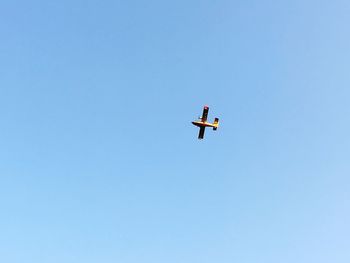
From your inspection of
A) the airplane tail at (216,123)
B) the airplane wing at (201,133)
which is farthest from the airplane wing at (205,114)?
the airplane tail at (216,123)

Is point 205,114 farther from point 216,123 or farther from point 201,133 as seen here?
point 216,123

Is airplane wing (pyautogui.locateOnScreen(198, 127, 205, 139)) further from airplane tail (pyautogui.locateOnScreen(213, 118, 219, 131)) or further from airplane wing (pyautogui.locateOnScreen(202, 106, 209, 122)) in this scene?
airplane tail (pyautogui.locateOnScreen(213, 118, 219, 131))

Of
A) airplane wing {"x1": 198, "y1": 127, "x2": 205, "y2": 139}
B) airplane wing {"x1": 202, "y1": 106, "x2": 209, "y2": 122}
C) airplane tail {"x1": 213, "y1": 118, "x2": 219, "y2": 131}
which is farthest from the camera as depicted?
airplane tail {"x1": 213, "y1": 118, "x2": 219, "y2": 131}

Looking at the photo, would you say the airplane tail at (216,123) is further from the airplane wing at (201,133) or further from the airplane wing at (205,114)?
the airplane wing at (205,114)

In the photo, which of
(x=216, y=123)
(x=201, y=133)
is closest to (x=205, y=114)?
(x=201, y=133)

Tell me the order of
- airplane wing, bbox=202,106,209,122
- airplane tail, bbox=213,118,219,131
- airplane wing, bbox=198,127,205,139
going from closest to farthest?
airplane wing, bbox=202,106,209,122 < airplane wing, bbox=198,127,205,139 < airplane tail, bbox=213,118,219,131

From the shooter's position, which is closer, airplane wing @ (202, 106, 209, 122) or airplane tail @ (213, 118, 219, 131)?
airplane wing @ (202, 106, 209, 122)

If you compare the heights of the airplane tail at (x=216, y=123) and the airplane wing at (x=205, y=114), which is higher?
the airplane tail at (x=216, y=123)

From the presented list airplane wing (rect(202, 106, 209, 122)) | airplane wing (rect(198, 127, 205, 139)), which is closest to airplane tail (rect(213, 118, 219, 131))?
airplane wing (rect(198, 127, 205, 139))

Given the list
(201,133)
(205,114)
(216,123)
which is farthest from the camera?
(216,123)

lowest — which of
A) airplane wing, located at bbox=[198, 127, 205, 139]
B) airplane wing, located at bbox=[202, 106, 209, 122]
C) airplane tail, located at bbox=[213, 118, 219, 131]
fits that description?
airplane wing, located at bbox=[198, 127, 205, 139]

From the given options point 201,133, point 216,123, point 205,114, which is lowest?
point 201,133

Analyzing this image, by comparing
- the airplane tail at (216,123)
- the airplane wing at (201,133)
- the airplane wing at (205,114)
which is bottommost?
the airplane wing at (201,133)

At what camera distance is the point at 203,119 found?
406 ft
